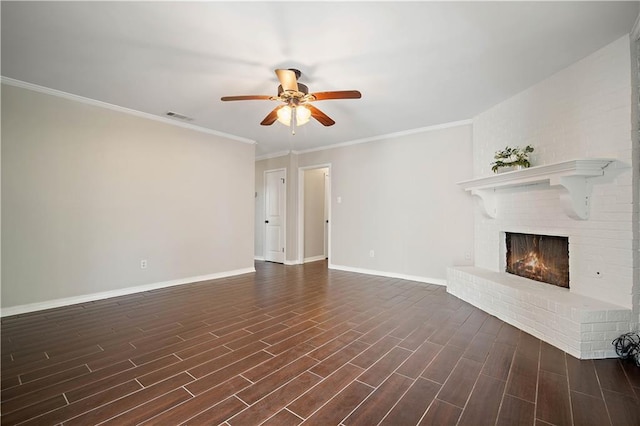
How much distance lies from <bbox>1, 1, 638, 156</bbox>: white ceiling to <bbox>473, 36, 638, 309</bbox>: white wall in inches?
7.3

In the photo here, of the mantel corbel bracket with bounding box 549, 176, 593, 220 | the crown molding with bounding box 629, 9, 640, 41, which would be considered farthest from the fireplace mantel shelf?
the crown molding with bounding box 629, 9, 640, 41

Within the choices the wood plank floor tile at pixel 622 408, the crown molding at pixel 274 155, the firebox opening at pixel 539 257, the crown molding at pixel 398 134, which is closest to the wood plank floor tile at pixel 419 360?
the wood plank floor tile at pixel 622 408

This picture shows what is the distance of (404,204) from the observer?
16.1 ft

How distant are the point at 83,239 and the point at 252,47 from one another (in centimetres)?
316

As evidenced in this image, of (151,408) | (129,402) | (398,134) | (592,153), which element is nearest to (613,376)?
(592,153)

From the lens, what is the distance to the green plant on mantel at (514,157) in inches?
124

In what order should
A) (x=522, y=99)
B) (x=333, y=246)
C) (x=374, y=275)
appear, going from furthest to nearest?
(x=333, y=246), (x=374, y=275), (x=522, y=99)

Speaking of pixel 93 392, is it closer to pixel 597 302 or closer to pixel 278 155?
pixel 597 302

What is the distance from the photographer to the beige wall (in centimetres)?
438

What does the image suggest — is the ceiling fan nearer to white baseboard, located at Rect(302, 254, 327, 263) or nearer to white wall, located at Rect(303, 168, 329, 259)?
white wall, located at Rect(303, 168, 329, 259)

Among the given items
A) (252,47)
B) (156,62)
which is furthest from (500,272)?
(156,62)

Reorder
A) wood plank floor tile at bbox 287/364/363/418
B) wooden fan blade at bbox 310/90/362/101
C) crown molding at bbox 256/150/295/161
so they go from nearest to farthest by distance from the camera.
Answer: wood plank floor tile at bbox 287/364/363/418
wooden fan blade at bbox 310/90/362/101
crown molding at bbox 256/150/295/161

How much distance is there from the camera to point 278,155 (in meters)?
6.66

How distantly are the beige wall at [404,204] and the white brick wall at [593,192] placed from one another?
105 cm
